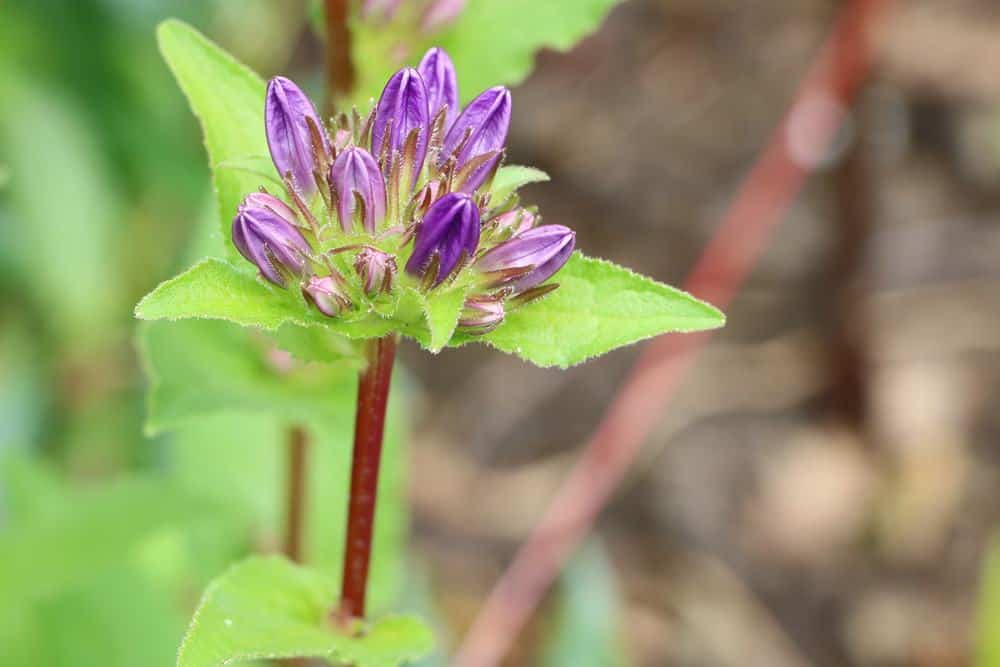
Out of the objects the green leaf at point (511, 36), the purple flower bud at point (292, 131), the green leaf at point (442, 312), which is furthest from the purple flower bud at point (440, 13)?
the green leaf at point (442, 312)

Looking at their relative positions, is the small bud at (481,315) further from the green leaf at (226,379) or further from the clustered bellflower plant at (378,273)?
the green leaf at (226,379)

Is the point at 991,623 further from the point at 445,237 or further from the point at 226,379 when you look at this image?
the point at 445,237

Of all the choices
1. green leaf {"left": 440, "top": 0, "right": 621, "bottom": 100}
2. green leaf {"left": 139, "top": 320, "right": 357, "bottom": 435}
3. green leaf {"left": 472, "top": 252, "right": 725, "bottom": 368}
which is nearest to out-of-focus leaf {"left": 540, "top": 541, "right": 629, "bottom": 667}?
green leaf {"left": 139, "top": 320, "right": 357, "bottom": 435}

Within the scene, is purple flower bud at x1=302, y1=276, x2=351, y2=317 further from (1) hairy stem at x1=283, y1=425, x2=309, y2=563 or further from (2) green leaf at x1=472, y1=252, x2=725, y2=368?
(1) hairy stem at x1=283, y1=425, x2=309, y2=563

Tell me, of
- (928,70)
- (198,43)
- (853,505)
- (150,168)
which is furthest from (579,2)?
(928,70)

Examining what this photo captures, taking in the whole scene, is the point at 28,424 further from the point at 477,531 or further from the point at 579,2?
the point at 579,2

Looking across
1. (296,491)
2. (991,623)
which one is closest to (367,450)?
(296,491)
